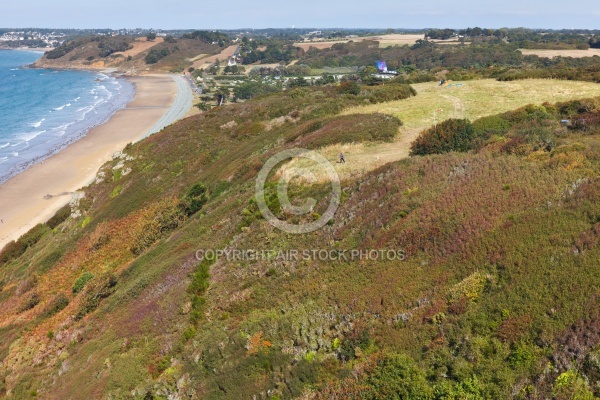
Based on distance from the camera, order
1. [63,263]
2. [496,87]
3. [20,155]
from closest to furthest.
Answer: [63,263]
[496,87]
[20,155]

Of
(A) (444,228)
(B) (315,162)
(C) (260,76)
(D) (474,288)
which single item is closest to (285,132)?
(B) (315,162)

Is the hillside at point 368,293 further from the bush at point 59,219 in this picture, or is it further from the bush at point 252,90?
the bush at point 252,90

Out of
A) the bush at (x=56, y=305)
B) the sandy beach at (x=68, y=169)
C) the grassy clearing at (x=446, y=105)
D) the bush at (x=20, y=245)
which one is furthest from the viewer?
the sandy beach at (x=68, y=169)

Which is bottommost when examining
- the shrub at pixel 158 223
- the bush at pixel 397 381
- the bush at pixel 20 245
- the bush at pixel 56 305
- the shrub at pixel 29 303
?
the bush at pixel 20 245

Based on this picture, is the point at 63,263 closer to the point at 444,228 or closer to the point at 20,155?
the point at 444,228

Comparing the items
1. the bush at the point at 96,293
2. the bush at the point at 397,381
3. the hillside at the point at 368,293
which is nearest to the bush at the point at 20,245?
the hillside at the point at 368,293

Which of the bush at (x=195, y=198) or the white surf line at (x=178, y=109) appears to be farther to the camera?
the white surf line at (x=178, y=109)
